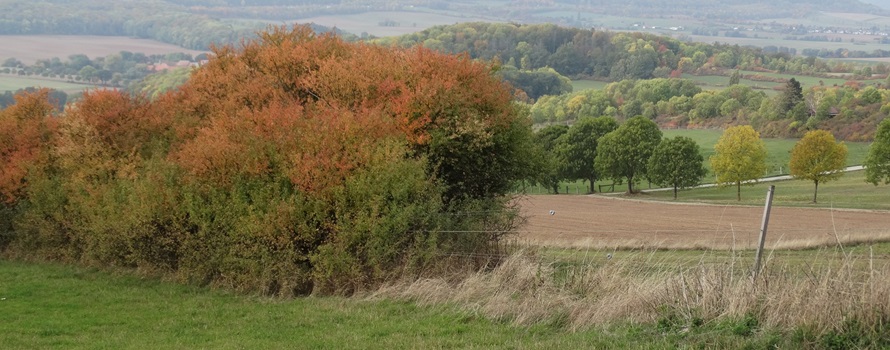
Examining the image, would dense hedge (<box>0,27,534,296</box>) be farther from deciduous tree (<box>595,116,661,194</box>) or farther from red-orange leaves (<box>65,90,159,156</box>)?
deciduous tree (<box>595,116,661,194</box>)

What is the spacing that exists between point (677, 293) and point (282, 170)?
1121 centimetres

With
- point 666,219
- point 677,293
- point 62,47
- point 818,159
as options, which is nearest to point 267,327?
point 677,293

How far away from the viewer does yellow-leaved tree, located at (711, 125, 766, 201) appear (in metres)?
71.9

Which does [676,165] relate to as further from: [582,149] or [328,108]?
[328,108]

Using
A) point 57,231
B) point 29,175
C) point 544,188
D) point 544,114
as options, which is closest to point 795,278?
point 57,231

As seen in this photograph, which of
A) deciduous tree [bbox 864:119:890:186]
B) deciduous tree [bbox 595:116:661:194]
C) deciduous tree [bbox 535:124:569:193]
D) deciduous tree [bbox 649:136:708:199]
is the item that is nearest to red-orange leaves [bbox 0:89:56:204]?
deciduous tree [bbox 535:124:569:193]

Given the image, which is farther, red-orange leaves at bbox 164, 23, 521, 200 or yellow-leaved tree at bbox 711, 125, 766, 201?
yellow-leaved tree at bbox 711, 125, 766, 201

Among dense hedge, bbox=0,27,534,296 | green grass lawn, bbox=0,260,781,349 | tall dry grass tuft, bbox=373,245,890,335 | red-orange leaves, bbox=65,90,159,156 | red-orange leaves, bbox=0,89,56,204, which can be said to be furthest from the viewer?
red-orange leaves, bbox=0,89,56,204

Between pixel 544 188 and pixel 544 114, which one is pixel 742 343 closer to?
pixel 544 188

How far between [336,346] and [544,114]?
461ft

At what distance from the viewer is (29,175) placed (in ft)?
102

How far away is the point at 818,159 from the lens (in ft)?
222

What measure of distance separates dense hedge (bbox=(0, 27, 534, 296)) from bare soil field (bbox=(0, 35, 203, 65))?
491 feet

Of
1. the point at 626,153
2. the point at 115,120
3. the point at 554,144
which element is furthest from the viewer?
the point at 554,144
